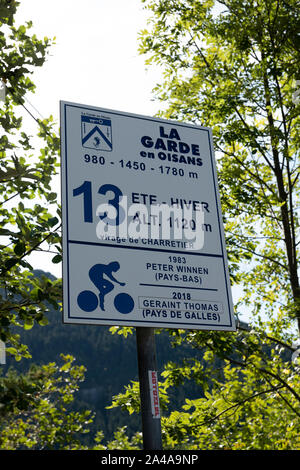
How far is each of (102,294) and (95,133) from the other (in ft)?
4.50

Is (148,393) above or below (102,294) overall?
below

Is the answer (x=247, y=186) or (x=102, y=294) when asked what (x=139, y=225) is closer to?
(x=102, y=294)

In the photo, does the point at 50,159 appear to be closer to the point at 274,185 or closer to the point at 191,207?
the point at 191,207

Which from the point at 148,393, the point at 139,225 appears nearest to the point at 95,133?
the point at 139,225

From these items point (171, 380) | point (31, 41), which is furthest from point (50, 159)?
point (171, 380)

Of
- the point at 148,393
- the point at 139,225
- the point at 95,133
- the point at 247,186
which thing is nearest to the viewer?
the point at 148,393

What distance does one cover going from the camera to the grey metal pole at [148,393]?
3900 mm

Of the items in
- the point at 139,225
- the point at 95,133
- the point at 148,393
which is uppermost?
the point at 95,133

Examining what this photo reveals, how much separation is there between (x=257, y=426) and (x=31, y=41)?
6821mm

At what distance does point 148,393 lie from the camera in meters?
4.01

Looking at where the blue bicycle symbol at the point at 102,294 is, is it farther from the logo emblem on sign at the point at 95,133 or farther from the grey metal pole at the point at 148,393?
the logo emblem on sign at the point at 95,133

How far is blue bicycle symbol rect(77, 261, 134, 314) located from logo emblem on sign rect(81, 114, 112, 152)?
3.31 ft

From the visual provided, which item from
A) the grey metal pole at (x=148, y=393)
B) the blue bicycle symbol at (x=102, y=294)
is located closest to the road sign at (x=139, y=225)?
the blue bicycle symbol at (x=102, y=294)

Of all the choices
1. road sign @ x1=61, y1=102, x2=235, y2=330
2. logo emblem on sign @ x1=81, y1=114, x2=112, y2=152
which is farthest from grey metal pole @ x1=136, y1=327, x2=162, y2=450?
logo emblem on sign @ x1=81, y1=114, x2=112, y2=152
